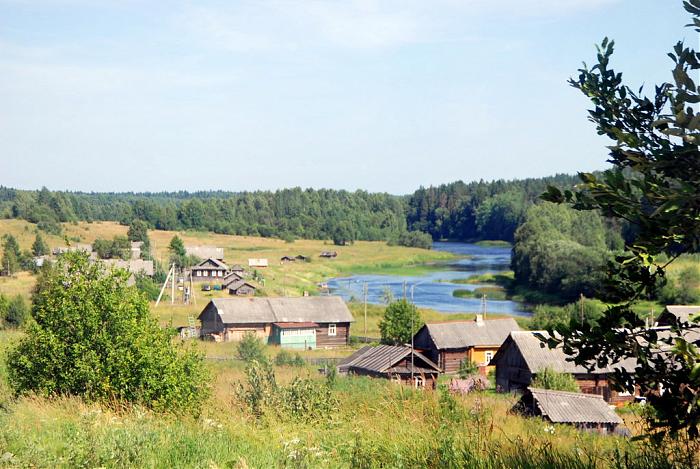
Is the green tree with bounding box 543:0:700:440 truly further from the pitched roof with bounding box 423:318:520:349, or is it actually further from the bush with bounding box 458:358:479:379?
the pitched roof with bounding box 423:318:520:349

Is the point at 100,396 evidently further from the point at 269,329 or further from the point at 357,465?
the point at 269,329

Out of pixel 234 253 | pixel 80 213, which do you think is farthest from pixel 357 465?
pixel 80 213

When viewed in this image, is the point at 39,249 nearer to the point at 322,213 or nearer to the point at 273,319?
the point at 273,319

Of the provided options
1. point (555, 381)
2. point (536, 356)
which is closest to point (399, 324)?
point (536, 356)

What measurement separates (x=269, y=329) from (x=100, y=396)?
44.2 metres

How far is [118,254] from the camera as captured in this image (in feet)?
285

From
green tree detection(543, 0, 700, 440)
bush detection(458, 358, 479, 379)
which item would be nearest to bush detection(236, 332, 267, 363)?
bush detection(458, 358, 479, 379)

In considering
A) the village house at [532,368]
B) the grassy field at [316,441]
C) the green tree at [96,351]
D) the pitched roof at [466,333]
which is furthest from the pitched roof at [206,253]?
the grassy field at [316,441]

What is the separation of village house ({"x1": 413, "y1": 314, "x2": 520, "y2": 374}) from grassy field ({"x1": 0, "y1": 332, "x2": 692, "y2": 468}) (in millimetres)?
34455

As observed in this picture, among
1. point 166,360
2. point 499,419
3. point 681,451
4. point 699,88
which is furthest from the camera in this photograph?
point 166,360

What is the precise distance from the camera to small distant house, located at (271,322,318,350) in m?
54.7

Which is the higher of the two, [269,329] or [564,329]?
[564,329]

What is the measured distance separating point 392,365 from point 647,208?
33.1m

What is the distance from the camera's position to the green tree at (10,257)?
7550cm
